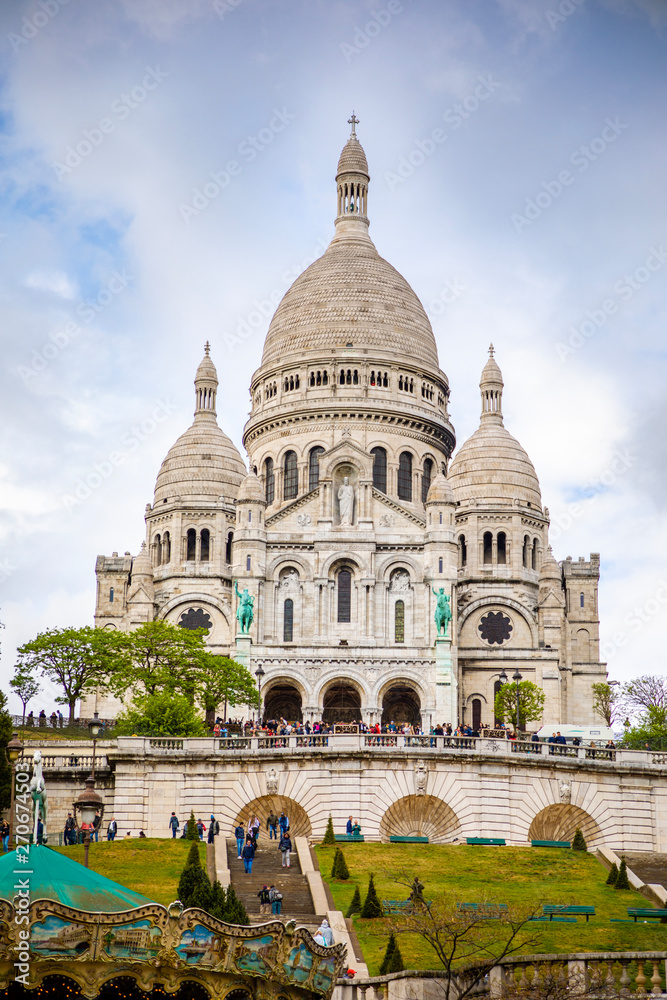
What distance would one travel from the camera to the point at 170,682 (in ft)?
231

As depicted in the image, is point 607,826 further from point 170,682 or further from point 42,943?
point 42,943

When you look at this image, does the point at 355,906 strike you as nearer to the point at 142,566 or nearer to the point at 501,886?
the point at 501,886

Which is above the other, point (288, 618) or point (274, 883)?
point (288, 618)

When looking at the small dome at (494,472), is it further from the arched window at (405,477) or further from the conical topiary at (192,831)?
the conical topiary at (192,831)

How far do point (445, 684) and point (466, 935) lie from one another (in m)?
49.1

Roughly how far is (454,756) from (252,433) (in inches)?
2209

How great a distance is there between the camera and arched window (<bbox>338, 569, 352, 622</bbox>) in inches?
3612

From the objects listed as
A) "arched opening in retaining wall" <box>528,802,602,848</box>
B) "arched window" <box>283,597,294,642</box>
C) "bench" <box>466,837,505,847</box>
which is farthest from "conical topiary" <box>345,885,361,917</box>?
"arched window" <box>283,597,294,642</box>

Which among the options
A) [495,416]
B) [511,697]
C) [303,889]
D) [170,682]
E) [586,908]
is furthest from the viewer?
[495,416]

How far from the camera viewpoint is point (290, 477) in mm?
103750

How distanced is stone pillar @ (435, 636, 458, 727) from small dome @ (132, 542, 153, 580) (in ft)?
68.8

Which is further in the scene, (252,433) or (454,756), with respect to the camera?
(252,433)

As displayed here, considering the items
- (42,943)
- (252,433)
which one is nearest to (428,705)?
(252,433)

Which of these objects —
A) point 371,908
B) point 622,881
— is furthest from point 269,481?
point 371,908
